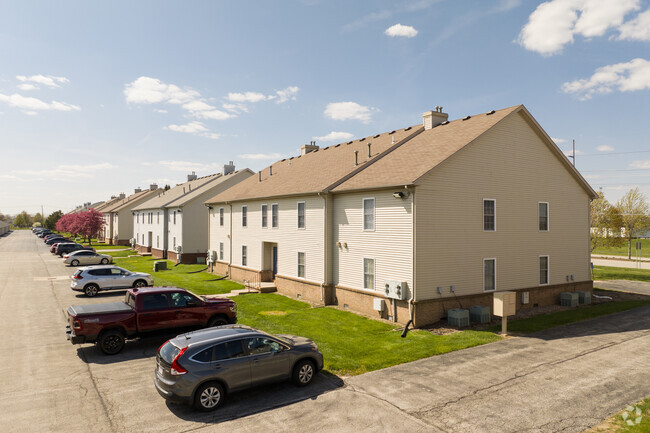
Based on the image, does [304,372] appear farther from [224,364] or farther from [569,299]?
[569,299]

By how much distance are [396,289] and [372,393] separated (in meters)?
7.40

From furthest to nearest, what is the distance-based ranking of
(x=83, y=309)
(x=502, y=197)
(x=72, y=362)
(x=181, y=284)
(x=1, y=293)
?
(x=181, y=284) < (x=1, y=293) < (x=502, y=197) < (x=83, y=309) < (x=72, y=362)

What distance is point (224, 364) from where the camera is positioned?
1012cm

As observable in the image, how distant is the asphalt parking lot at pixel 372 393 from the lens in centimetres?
934

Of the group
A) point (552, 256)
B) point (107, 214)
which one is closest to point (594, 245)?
point (552, 256)

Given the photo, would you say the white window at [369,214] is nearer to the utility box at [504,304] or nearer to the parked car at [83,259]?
the utility box at [504,304]

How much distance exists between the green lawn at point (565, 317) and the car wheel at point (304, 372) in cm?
963

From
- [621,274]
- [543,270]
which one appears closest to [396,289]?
[543,270]

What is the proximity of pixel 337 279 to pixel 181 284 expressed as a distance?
13.2 meters

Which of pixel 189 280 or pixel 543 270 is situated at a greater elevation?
pixel 543 270

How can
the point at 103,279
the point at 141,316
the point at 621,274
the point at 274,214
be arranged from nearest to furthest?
1. the point at 141,316
2. the point at 103,279
3. the point at 274,214
4. the point at 621,274

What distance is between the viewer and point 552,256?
2330 centimetres

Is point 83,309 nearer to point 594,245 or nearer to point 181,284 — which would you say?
point 181,284

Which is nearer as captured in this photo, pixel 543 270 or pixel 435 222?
pixel 435 222
